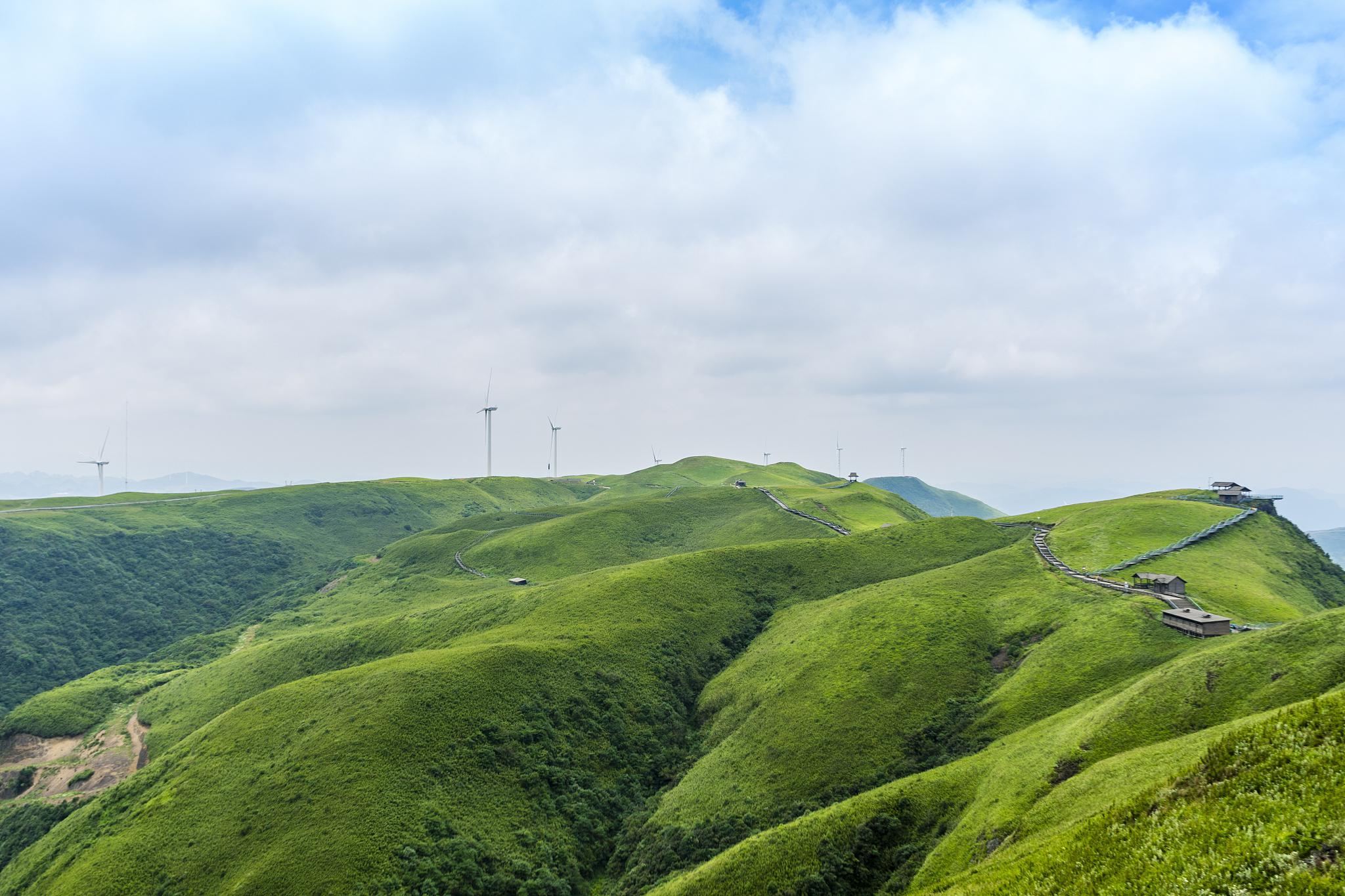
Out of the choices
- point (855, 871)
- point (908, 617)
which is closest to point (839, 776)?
point (855, 871)

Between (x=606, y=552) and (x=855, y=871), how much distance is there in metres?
129

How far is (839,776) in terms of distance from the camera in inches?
2525

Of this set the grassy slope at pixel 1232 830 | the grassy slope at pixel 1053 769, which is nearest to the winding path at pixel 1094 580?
the grassy slope at pixel 1053 769

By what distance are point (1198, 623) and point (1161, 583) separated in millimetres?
17988

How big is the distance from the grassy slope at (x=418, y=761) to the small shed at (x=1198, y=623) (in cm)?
5707

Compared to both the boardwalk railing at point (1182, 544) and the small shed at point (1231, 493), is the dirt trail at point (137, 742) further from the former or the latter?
the small shed at point (1231, 493)

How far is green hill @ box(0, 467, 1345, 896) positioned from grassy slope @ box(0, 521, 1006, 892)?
36 centimetres

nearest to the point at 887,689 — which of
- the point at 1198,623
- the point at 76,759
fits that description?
the point at 1198,623

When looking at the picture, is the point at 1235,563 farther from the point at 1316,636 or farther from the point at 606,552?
the point at 606,552

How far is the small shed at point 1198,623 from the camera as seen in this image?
65000mm

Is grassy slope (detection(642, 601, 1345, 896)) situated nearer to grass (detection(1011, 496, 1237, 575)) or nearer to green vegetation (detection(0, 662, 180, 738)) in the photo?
grass (detection(1011, 496, 1237, 575))

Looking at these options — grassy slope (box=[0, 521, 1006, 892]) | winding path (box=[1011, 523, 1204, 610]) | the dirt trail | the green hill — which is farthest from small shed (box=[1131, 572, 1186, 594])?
the dirt trail

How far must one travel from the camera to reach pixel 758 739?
7406cm

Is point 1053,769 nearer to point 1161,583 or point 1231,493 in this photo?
point 1161,583
